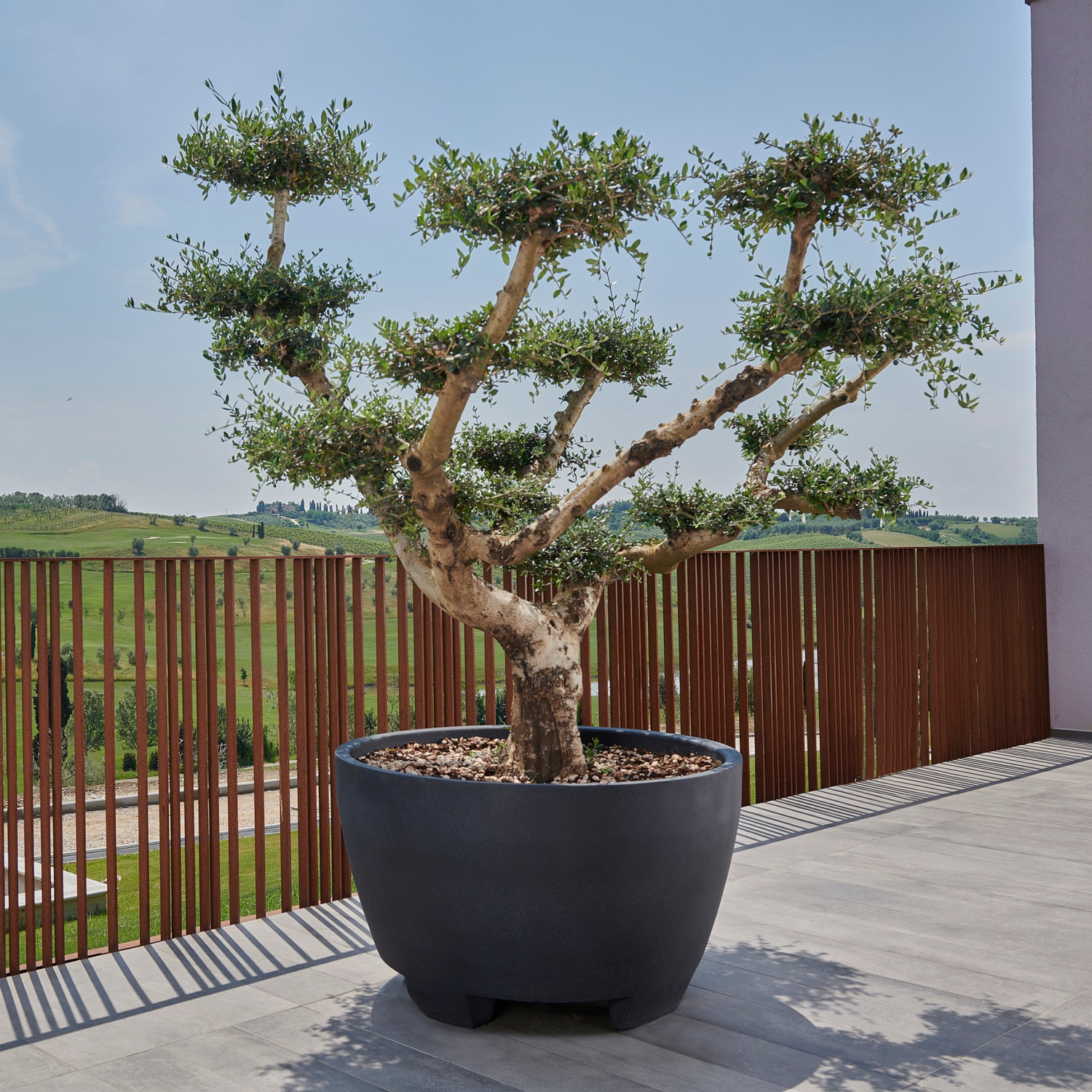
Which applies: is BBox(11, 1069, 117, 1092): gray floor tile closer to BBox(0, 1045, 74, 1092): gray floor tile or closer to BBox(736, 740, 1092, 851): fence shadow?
BBox(0, 1045, 74, 1092): gray floor tile

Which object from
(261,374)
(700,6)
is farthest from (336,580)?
(700,6)

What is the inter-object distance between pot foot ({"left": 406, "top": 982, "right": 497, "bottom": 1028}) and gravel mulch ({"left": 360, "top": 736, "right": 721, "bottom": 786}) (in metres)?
0.56

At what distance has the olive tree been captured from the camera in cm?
250

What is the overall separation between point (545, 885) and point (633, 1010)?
0.45 m

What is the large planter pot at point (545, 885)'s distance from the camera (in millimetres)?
2500

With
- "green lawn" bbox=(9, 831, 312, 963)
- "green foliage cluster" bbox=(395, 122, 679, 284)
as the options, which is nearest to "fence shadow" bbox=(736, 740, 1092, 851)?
"green foliage cluster" bbox=(395, 122, 679, 284)

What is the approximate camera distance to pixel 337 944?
133 inches

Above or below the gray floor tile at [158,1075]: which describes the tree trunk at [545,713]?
above

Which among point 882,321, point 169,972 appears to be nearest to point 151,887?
point 169,972

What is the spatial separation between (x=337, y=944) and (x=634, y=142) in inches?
105

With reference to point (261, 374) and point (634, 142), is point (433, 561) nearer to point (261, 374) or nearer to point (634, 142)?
point (261, 374)

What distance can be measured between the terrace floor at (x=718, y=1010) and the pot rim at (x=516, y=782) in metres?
0.66

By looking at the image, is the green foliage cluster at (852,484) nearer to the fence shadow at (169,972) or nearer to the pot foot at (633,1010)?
the pot foot at (633,1010)

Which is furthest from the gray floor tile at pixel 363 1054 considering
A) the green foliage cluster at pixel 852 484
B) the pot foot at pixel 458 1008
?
the green foliage cluster at pixel 852 484
